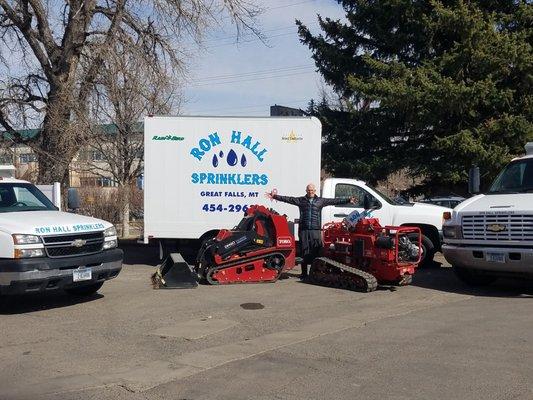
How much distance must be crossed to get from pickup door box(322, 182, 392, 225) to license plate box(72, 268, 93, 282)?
5.96 meters

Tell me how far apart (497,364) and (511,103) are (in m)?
14.4

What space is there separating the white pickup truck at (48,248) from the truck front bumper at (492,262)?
556cm

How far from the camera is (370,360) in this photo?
22.2ft

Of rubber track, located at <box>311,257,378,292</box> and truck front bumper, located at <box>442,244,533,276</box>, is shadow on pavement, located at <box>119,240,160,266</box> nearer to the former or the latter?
rubber track, located at <box>311,257,378,292</box>

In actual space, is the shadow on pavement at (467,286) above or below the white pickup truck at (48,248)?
below

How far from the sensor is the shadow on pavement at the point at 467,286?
1092 centimetres

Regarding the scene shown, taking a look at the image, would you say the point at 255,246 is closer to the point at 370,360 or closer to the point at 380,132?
the point at 370,360

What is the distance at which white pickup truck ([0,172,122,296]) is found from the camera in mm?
8914

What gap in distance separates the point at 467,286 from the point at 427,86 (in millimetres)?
8419

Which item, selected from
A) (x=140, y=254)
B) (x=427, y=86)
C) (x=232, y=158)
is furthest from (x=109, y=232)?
(x=427, y=86)

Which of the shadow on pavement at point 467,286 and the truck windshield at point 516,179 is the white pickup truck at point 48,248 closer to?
the shadow on pavement at point 467,286

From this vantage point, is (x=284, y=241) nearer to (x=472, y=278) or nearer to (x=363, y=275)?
(x=363, y=275)

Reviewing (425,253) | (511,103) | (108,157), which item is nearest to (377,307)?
(425,253)

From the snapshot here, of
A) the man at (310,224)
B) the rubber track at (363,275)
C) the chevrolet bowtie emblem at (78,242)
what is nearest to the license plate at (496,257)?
the rubber track at (363,275)
